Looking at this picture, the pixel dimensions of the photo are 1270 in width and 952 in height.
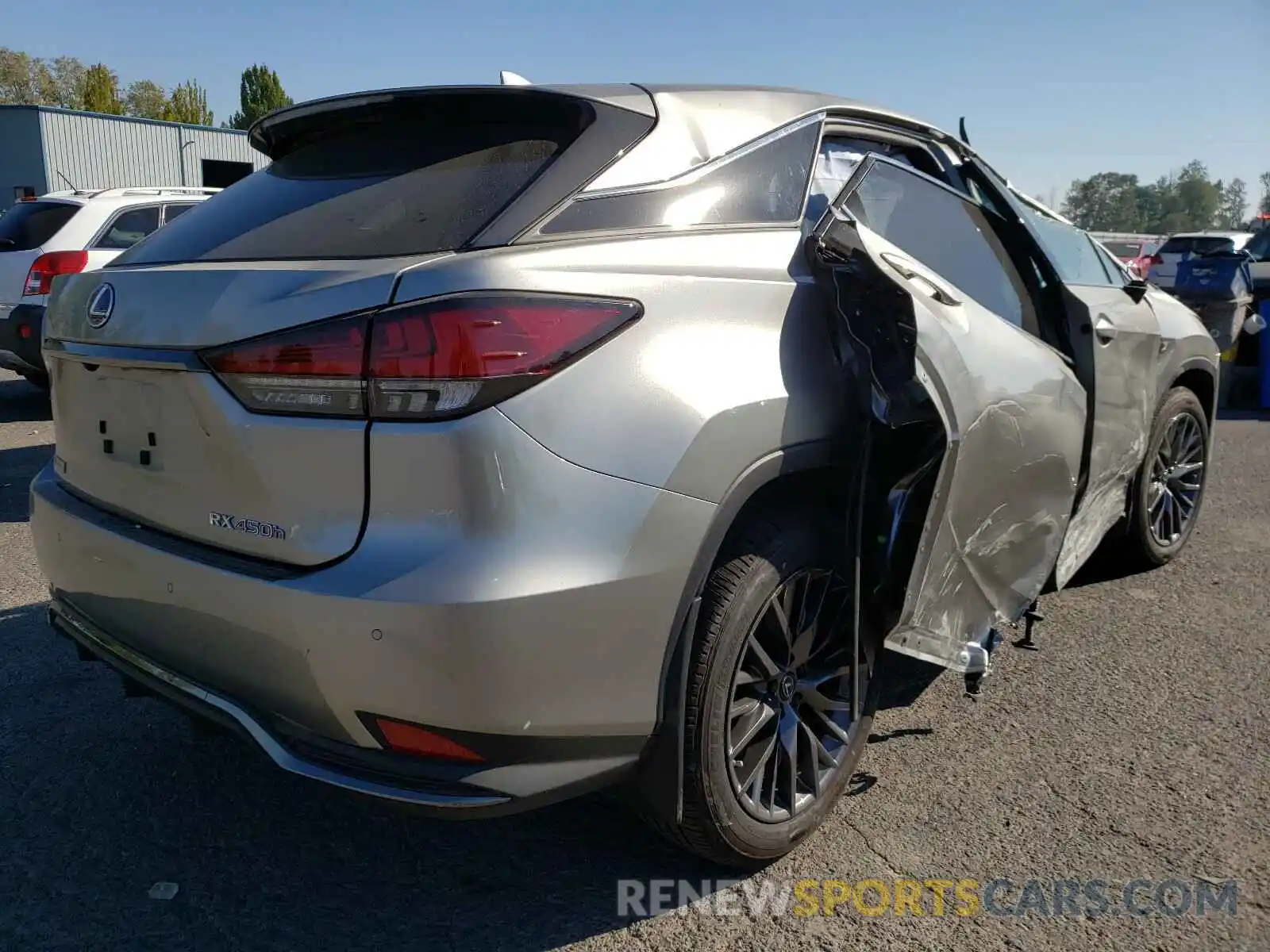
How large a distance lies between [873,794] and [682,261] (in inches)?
63.7

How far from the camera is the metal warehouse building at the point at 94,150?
33.4 m

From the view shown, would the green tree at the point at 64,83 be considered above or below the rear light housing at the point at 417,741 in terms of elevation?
above

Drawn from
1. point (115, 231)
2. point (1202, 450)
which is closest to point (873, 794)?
point (1202, 450)

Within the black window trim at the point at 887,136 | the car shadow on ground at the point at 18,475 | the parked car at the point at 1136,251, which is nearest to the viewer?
the black window trim at the point at 887,136

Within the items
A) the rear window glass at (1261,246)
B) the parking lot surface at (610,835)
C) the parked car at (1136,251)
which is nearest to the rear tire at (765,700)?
the parking lot surface at (610,835)

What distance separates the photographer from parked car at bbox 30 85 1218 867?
192 centimetres

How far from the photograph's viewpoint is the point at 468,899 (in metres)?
2.44

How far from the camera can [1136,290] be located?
4113mm

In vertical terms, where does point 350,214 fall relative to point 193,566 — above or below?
above

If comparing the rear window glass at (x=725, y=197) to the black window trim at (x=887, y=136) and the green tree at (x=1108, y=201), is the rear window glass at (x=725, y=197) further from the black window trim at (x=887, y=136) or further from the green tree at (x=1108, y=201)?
the green tree at (x=1108, y=201)

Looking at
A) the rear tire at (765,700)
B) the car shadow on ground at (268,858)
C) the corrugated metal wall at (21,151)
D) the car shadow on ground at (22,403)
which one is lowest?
the car shadow on ground at (268,858)

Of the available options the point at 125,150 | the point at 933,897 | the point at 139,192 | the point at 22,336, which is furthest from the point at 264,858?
the point at 125,150

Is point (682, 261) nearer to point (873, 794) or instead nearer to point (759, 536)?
point (759, 536)

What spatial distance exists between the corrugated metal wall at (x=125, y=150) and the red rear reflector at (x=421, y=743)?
111ft
